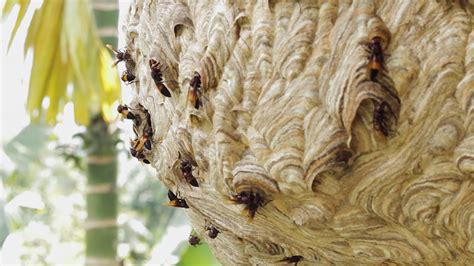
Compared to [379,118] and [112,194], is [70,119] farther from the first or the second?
[379,118]

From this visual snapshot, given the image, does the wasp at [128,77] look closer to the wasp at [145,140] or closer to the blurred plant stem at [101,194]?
the wasp at [145,140]

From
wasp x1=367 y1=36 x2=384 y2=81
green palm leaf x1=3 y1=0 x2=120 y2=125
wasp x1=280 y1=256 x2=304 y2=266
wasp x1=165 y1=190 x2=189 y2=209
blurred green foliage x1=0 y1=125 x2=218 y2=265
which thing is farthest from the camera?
blurred green foliage x1=0 y1=125 x2=218 y2=265

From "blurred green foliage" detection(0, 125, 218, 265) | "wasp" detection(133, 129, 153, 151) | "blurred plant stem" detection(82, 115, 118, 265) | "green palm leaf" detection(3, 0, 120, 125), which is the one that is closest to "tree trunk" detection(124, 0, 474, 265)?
"wasp" detection(133, 129, 153, 151)

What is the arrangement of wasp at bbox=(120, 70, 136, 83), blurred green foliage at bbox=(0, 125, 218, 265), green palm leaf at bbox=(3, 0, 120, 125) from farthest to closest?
blurred green foliage at bbox=(0, 125, 218, 265) → green palm leaf at bbox=(3, 0, 120, 125) → wasp at bbox=(120, 70, 136, 83)

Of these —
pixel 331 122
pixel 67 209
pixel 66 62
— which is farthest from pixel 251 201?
pixel 67 209

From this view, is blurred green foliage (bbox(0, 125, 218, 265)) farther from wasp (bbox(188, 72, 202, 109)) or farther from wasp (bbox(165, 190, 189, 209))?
wasp (bbox(188, 72, 202, 109))

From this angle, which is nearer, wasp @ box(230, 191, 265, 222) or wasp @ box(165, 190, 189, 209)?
wasp @ box(230, 191, 265, 222)

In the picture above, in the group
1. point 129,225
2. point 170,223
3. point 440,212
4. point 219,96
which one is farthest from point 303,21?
point 129,225
